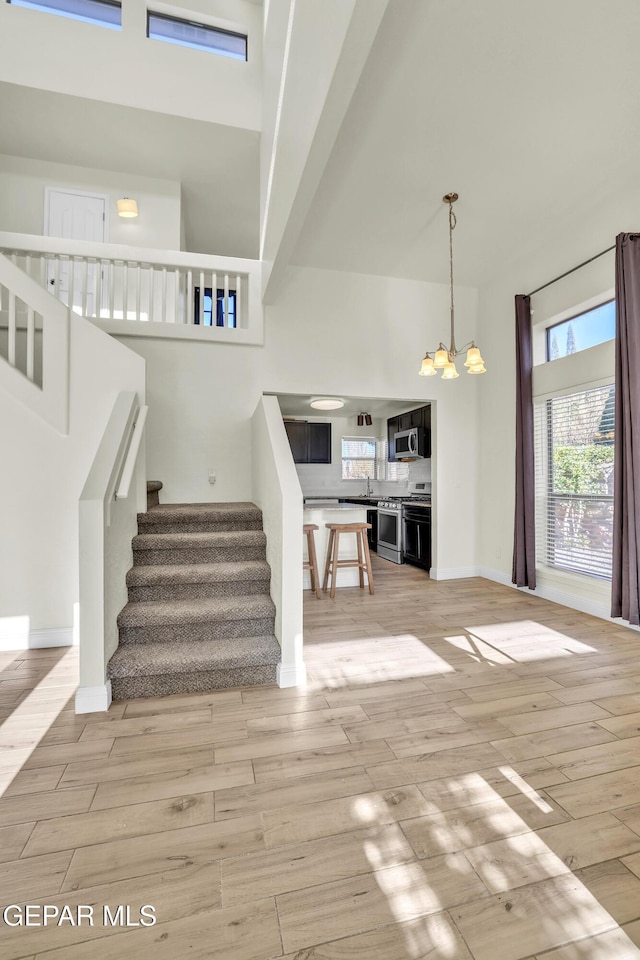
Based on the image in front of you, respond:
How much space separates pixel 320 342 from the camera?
15.4 feet

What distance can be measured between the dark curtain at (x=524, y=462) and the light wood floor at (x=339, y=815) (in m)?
1.61

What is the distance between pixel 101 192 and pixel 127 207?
1.57 ft

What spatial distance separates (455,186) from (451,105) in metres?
0.76

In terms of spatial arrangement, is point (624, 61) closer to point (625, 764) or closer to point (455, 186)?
point (455, 186)

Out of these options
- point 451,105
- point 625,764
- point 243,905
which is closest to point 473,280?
point 451,105

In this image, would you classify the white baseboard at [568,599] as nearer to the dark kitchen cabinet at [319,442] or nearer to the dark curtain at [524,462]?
the dark curtain at [524,462]

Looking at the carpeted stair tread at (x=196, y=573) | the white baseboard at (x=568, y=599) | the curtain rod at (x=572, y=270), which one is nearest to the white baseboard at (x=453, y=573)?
the white baseboard at (x=568, y=599)

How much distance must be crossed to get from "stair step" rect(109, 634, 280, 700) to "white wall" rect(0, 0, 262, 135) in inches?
194

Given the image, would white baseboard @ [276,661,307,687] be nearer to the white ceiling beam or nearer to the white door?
the white ceiling beam

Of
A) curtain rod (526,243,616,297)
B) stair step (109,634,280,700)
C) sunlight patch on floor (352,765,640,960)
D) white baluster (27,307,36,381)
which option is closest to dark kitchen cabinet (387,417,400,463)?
curtain rod (526,243,616,297)

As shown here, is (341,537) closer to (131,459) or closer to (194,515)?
(194,515)

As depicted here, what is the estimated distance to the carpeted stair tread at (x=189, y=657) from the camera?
234cm

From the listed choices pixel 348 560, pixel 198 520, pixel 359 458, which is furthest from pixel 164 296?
pixel 359 458

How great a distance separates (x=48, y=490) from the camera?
306cm
